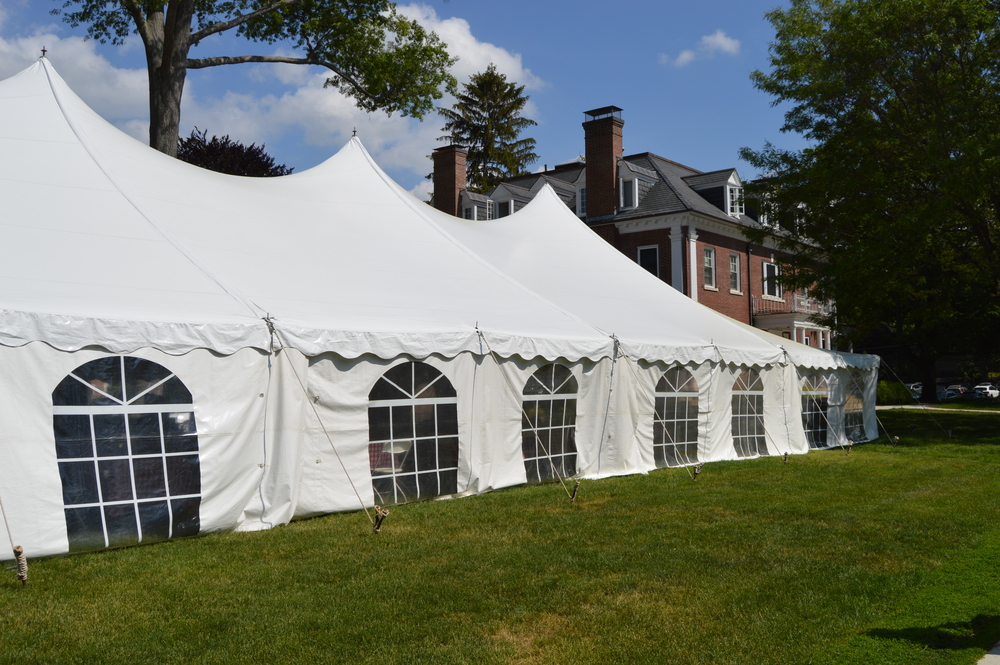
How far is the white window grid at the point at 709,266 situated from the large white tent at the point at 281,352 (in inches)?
577

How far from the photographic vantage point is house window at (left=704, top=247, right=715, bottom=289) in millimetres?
27391

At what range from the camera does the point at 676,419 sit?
1191cm

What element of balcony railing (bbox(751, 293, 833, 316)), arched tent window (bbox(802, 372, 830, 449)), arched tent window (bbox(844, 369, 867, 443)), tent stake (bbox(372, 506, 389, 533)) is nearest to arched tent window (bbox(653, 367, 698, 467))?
arched tent window (bbox(802, 372, 830, 449))

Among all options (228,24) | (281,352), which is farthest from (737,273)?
(281,352)

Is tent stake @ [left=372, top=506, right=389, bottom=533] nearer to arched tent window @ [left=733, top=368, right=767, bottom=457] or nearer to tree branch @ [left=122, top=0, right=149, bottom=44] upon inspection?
arched tent window @ [left=733, top=368, right=767, bottom=457]

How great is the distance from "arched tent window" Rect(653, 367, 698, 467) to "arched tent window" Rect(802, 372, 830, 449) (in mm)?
3284

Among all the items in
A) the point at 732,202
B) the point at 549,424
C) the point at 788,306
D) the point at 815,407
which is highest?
the point at 732,202

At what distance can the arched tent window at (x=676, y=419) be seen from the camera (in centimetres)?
1162

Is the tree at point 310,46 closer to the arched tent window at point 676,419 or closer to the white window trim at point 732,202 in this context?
the arched tent window at point 676,419

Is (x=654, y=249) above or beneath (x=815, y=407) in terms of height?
above

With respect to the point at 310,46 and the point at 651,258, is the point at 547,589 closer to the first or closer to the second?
the point at 310,46

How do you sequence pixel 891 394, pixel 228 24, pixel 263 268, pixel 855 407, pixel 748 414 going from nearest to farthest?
pixel 263 268 → pixel 748 414 → pixel 228 24 → pixel 855 407 → pixel 891 394

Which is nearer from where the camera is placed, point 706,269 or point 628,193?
point 706,269

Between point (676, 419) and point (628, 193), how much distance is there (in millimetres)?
17261
